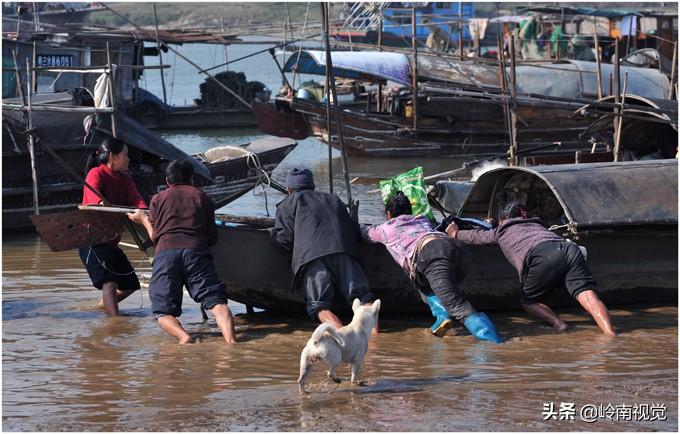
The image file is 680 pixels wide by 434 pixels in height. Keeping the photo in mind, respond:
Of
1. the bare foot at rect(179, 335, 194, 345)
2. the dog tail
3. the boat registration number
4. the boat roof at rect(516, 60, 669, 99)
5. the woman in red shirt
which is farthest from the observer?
the boat registration number

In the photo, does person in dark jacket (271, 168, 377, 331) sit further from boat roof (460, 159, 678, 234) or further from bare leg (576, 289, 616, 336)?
boat roof (460, 159, 678, 234)

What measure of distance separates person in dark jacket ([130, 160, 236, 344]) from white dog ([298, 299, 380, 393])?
115cm

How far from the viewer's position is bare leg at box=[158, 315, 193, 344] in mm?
6672

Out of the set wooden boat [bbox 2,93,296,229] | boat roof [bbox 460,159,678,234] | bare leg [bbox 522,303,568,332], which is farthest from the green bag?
wooden boat [bbox 2,93,296,229]

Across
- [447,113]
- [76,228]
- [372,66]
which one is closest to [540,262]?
[76,228]

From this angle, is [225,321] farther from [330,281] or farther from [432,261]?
[432,261]

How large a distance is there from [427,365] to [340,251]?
3.30ft

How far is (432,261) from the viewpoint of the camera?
6855 millimetres

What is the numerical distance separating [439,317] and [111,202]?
2.30m

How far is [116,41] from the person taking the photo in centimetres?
2345

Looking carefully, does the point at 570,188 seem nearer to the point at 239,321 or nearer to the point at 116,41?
the point at 239,321

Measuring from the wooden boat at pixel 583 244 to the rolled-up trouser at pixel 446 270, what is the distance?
0.55 metres

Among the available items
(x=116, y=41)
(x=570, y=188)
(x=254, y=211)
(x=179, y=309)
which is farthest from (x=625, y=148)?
(x=116, y=41)

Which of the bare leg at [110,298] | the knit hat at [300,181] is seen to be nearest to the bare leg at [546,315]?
the knit hat at [300,181]
